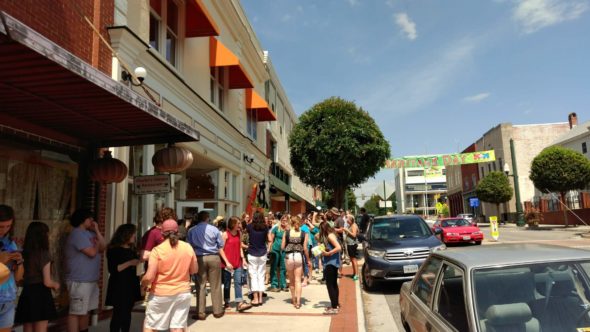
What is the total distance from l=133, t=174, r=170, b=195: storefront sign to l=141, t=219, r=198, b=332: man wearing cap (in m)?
3.35

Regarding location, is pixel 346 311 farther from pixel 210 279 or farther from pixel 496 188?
pixel 496 188

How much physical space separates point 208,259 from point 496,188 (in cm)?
4243

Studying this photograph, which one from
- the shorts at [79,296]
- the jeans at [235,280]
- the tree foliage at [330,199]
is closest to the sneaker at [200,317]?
the jeans at [235,280]

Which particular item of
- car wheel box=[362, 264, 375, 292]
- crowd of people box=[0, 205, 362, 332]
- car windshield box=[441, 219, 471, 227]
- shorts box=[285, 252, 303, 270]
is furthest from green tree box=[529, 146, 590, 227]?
crowd of people box=[0, 205, 362, 332]

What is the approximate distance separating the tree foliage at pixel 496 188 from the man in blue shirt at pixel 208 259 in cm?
4221

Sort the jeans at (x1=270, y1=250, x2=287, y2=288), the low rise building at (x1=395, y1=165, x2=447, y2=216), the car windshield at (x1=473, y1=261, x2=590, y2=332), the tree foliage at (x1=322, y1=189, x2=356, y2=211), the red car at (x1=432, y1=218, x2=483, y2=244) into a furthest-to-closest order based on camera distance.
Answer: the low rise building at (x1=395, y1=165, x2=447, y2=216)
the tree foliage at (x1=322, y1=189, x2=356, y2=211)
the red car at (x1=432, y1=218, x2=483, y2=244)
the jeans at (x1=270, y1=250, x2=287, y2=288)
the car windshield at (x1=473, y1=261, x2=590, y2=332)

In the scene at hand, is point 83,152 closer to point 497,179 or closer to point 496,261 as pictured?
point 496,261

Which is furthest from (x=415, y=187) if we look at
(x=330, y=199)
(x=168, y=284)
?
(x=168, y=284)

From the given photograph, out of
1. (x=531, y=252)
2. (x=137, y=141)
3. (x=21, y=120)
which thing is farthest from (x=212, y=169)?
(x=531, y=252)

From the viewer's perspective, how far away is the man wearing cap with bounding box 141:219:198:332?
15.0ft

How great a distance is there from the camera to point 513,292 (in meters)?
3.14

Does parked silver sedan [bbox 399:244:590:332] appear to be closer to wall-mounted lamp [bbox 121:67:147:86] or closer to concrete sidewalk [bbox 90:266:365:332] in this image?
concrete sidewalk [bbox 90:266:365:332]

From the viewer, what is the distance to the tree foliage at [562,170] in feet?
100

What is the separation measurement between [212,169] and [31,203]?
→ 28.4 feet
